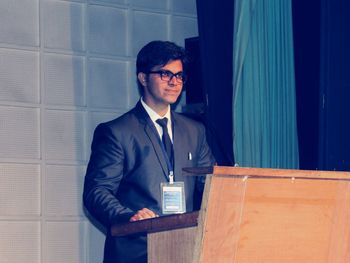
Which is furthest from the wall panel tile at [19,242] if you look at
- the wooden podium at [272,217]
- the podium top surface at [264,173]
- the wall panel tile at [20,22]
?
the podium top surface at [264,173]

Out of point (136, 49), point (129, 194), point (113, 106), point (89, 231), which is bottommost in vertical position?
point (89, 231)

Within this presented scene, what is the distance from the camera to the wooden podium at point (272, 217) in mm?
2080

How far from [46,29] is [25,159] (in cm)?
73

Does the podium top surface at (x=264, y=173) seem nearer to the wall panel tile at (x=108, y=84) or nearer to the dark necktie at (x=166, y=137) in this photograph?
the dark necktie at (x=166, y=137)

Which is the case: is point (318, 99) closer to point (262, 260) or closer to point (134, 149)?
point (134, 149)

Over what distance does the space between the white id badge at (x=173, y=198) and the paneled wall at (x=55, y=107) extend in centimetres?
140

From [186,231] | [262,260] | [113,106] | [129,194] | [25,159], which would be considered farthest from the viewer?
[113,106]

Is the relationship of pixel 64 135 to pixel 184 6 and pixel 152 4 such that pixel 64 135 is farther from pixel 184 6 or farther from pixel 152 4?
pixel 184 6

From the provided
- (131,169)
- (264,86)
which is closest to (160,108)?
(131,169)

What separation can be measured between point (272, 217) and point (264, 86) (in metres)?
2.43

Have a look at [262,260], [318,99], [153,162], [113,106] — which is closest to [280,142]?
[318,99]

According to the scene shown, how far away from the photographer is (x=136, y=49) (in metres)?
4.82

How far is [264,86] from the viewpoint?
4.54 meters

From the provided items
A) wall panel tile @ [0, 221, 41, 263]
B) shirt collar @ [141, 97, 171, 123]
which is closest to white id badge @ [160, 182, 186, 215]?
shirt collar @ [141, 97, 171, 123]
